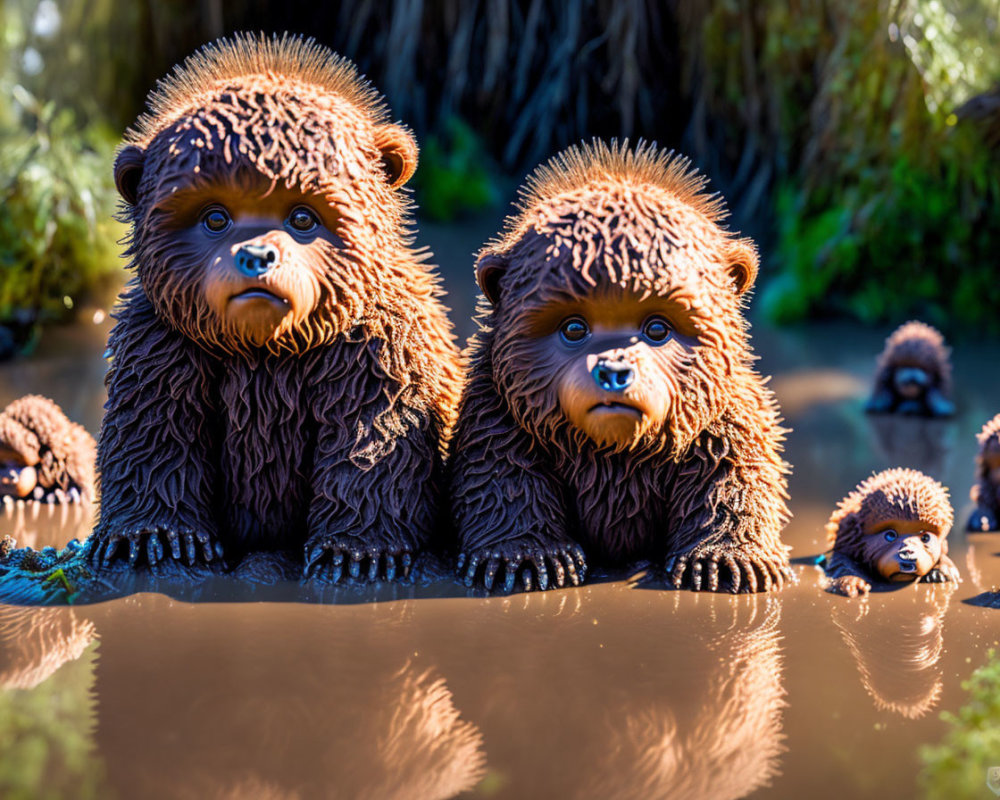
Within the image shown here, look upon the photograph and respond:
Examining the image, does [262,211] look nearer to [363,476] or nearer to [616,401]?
[363,476]

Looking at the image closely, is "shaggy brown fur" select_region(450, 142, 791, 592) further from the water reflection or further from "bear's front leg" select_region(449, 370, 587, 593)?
the water reflection

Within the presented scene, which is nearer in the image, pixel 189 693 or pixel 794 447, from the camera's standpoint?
pixel 189 693

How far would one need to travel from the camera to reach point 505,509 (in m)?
3.85

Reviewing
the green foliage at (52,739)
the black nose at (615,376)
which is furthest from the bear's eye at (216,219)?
the green foliage at (52,739)

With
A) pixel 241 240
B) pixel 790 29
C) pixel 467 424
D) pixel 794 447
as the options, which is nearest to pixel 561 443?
pixel 467 424

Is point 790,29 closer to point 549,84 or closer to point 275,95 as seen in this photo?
point 549,84

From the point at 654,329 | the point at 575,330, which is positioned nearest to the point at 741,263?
the point at 654,329

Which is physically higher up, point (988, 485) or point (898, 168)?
point (898, 168)

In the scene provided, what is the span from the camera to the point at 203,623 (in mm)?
3424

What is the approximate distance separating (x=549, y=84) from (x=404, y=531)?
6156mm

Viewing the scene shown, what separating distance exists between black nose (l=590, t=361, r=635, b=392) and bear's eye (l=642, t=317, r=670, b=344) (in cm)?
21

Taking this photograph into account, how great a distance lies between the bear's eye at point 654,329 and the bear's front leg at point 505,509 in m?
0.55

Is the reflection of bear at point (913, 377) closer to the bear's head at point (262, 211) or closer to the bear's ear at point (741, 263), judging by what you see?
the bear's ear at point (741, 263)

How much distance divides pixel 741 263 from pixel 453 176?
17.4 ft
